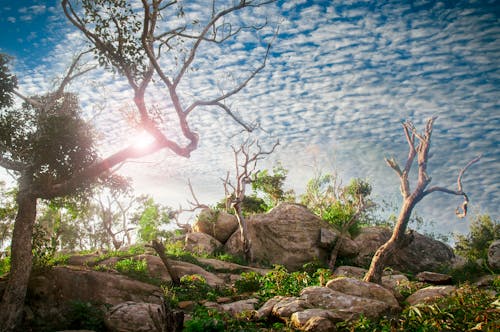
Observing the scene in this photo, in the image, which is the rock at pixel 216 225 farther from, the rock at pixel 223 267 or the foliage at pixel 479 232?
the foliage at pixel 479 232

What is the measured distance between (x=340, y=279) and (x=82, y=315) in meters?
7.91

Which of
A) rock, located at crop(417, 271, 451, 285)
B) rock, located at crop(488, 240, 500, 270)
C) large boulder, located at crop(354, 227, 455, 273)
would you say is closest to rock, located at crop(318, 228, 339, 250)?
large boulder, located at crop(354, 227, 455, 273)

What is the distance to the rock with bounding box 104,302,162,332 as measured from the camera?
8.91 meters

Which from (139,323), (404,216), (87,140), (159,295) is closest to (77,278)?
(159,295)

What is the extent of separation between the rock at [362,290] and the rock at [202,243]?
13.9 metres

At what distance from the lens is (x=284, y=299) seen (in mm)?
10031

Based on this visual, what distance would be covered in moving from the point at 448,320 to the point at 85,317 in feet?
30.9

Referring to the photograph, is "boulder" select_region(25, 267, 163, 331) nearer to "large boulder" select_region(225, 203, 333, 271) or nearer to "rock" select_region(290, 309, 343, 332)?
"rock" select_region(290, 309, 343, 332)

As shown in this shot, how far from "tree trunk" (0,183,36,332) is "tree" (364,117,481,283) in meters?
12.6

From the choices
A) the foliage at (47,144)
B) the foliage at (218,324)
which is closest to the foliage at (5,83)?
the foliage at (47,144)

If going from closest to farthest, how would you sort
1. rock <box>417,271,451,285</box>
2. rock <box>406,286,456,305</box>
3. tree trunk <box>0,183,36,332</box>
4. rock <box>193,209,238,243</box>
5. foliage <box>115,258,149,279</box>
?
tree trunk <box>0,183,36,332</box> → rock <box>406,286,456,305</box> → foliage <box>115,258,149,279</box> → rock <box>417,271,451,285</box> → rock <box>193,209,238,243</box>

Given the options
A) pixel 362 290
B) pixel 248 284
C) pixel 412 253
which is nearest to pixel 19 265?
pixel 248 284

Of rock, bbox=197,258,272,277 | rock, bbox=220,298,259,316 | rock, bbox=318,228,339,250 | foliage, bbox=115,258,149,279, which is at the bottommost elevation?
rock, bbox=220,298,259,316

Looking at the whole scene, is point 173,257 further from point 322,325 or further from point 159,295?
point 322,325
